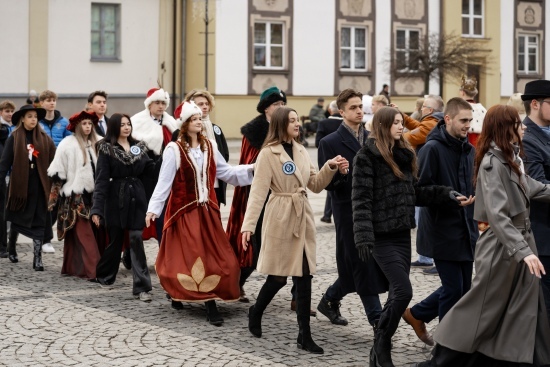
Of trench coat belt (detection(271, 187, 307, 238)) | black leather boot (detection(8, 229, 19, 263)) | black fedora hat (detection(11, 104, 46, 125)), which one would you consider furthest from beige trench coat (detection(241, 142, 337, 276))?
black leather boot (detection(8, 229, 19, 263))

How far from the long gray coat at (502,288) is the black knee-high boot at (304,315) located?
149 cm

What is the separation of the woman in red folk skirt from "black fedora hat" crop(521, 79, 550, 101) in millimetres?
2727

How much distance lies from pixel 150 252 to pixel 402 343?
18.6 feet

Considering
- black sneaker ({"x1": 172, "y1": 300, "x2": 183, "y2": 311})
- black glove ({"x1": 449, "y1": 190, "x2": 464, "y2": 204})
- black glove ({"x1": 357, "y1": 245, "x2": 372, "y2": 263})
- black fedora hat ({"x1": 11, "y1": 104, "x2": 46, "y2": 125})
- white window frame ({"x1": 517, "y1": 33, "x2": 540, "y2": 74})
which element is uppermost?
white window frame ({"x1": 517, "y1": 33, "x2": 540, "y2": 74})

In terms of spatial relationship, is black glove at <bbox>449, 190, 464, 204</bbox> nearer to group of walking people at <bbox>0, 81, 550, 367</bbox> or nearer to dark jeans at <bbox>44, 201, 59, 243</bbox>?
group of walking people at <bbox>0, 81, 550, 367</bbox>

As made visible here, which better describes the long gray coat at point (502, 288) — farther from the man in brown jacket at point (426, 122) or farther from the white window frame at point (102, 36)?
the white window frame at point (102, 36)

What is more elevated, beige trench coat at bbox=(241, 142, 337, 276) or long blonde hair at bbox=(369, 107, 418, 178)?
long blonde hair at bbox=(369, 107, 418, 178)

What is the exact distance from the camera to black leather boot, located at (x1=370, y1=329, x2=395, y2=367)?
718 cm

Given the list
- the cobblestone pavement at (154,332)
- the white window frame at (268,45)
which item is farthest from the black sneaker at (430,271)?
the white window frame at (268,45)

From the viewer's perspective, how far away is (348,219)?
820 cm

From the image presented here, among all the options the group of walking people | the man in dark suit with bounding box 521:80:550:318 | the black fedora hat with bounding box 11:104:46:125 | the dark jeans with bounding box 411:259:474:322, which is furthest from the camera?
the black fedora hat with bounding box 11:104:46:125

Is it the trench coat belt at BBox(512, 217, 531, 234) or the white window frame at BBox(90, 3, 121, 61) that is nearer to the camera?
the trench coat belt at BBox(512, 217, 531, 234)

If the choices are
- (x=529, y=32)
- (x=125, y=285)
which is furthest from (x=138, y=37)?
(x=125, y=285)

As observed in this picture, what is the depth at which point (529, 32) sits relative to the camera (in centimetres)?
4597
